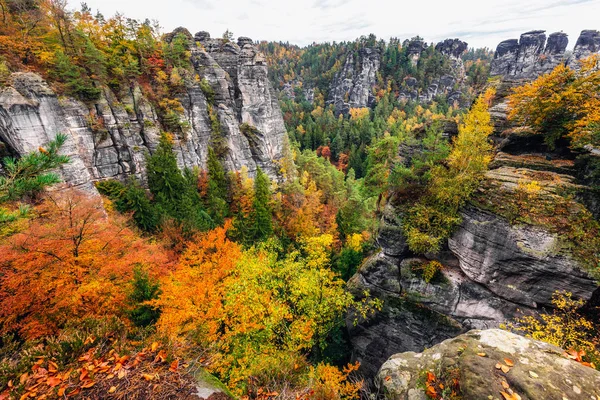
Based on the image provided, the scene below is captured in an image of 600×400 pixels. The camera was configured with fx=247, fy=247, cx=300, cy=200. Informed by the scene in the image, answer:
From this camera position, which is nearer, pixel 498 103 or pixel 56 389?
pixel 56 389

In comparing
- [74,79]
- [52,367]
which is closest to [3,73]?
[74,79]

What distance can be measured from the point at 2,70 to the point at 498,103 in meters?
42.5

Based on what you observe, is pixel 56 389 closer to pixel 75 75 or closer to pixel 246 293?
pixel 246 293

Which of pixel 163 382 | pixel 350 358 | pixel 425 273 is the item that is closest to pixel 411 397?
pixel 163 382

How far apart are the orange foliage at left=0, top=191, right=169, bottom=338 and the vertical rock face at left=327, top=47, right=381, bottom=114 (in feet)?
364

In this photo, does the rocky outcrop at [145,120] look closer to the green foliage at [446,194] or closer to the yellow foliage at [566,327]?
the green foliage at [446,194]

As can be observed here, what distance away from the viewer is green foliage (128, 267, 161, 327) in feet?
44.8

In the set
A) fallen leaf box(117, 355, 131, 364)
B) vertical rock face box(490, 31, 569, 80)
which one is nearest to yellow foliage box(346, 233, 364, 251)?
fallen leaf box(117, 355, 131, 364)

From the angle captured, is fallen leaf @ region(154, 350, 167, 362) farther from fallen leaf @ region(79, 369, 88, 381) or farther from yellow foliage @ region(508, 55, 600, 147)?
yellow foliage @ region(508, 55, 600, 147)

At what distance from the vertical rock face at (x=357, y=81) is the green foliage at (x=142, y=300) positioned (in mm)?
111110

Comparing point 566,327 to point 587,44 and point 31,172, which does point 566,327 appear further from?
point 587,44

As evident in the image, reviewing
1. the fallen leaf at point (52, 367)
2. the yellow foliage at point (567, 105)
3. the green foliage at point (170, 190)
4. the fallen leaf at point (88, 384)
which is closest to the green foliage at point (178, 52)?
the green foliage at point (170, 190)

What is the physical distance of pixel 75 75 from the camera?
2559cm

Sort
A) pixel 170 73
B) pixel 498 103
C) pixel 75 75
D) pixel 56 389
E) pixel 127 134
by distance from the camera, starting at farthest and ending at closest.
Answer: pixel 170 73 → pixel 127 134 → pixel 75 75 → pixel 498 103 → pixel 56 389
